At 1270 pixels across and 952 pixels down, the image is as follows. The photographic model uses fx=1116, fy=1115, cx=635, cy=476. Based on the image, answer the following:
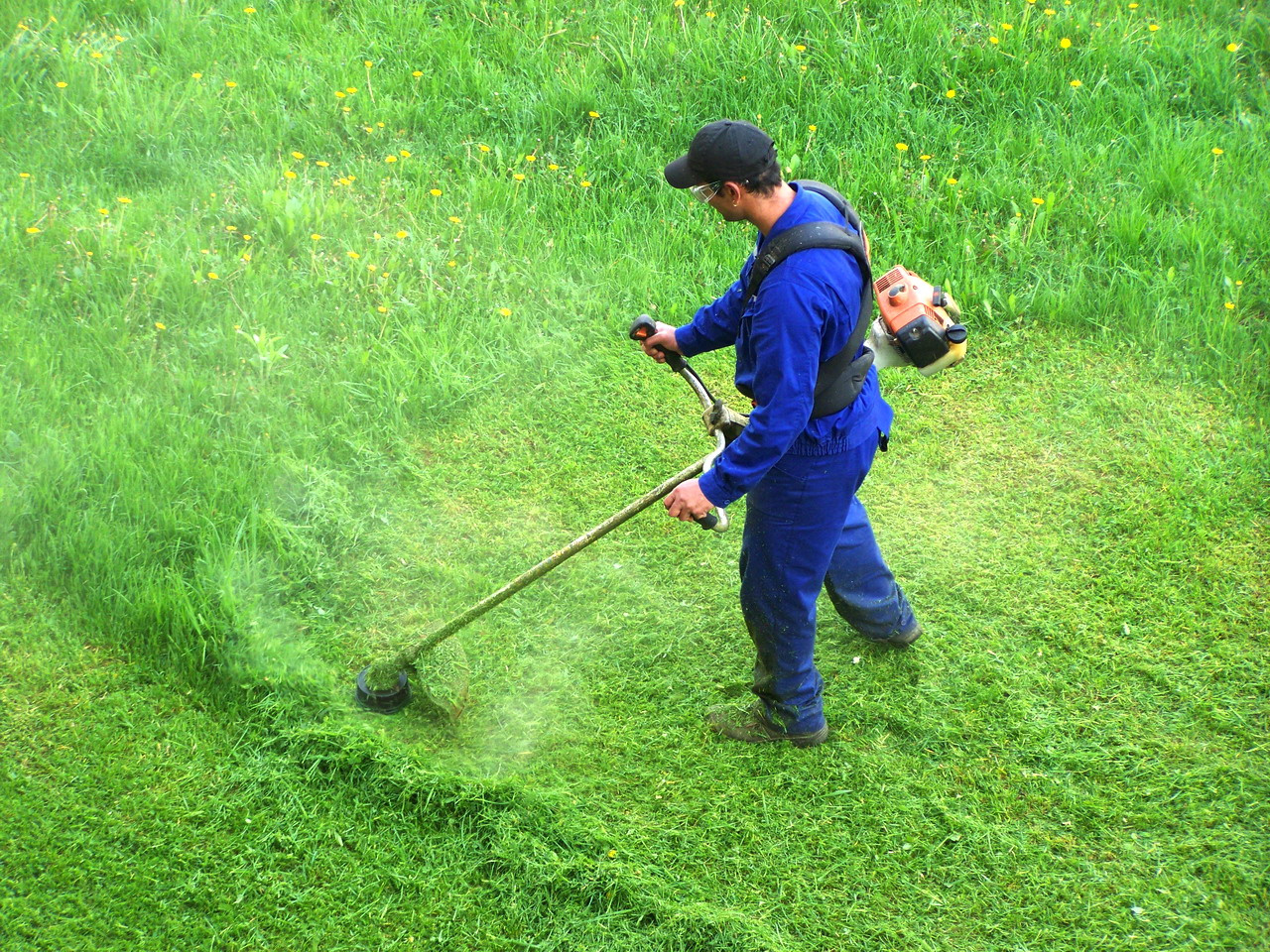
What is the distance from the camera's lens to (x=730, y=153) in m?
2.97

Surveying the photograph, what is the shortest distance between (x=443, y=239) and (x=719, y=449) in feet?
10.1

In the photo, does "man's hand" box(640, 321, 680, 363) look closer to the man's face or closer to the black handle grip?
the black handle grip

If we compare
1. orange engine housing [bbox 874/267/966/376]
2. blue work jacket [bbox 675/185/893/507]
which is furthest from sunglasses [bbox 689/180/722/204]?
orange engine housing [bbox 874/267/966/376]

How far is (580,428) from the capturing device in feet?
17.0

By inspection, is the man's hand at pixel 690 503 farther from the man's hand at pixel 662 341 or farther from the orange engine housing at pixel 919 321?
the orange engine housing at pixel 919 321

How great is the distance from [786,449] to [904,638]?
133cm

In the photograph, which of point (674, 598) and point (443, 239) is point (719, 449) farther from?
point (443, 239)

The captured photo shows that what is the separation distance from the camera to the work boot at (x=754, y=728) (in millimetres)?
3744

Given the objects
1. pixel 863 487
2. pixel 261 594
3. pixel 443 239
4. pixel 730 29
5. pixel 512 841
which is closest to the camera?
pixel 512 841

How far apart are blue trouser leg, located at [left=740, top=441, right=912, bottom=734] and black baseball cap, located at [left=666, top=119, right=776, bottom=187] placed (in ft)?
2.74

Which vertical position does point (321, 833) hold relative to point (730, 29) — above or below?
below

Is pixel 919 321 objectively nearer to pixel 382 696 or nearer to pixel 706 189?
pixel 706 189

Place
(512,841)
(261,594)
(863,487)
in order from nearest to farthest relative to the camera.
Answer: (512,841), (261,594), (863,487)

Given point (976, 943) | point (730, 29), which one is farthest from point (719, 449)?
point (730, 29)
